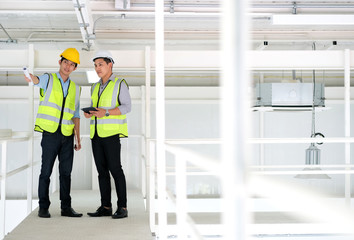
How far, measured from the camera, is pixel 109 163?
4.25m

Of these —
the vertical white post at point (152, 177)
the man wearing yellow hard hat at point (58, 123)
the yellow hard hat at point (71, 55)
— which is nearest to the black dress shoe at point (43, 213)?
the man wearing yellow hard hat at point (58, 123)

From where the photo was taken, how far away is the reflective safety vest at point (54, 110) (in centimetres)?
422

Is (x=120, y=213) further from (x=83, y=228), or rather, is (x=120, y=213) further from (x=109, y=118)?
(x=109, y=118)

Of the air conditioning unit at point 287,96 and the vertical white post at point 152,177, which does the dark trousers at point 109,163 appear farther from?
the air conditioning unit at point 287,96

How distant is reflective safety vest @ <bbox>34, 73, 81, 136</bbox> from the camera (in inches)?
166

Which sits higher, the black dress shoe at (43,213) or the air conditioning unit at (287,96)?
the air conditioning unit at (287,96)

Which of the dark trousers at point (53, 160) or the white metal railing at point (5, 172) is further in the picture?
the dark trousers at point (53, 160)

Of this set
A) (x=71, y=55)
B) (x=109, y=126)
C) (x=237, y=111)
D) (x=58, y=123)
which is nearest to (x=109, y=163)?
(x=109, y=126)

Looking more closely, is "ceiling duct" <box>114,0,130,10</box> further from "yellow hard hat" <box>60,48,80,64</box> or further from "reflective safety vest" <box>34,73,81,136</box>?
"reflective safety vest" <box>34,73,81,136</box>

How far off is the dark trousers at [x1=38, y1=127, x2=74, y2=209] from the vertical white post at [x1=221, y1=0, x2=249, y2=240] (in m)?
3.54

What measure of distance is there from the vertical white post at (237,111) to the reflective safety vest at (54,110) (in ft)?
11.6

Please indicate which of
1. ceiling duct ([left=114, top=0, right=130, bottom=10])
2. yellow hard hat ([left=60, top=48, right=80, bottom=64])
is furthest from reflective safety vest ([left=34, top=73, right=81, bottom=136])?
ceiling duct ([left=114, top=0, right=130, bottom=10])

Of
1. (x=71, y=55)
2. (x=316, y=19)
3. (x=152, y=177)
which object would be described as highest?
(x=316, y=19)

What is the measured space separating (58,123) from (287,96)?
2979 mm
